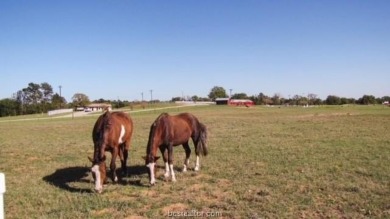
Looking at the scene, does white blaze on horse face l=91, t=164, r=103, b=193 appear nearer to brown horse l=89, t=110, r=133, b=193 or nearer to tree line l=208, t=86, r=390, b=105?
brown horse l=89, t=110, r=133, b=193

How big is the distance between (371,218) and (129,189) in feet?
Result: 18.9

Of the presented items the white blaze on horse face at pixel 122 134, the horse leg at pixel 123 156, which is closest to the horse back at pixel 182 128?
the white blaze on horse face at pixel 122 134

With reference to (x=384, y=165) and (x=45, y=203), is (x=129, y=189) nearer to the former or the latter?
(x=45, y=203)

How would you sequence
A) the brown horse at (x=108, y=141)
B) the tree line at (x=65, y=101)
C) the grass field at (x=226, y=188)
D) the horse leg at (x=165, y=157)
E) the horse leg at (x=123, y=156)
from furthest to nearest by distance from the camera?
the tree line at (x=65, y=101) → the horse leg at (x=123, y=156) → the horse leg at (x=165, y=157) → the brown horse at (x=108, y=141) → the grass field at (x=226, y=188)

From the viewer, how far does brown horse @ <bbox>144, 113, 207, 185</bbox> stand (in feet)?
33.8

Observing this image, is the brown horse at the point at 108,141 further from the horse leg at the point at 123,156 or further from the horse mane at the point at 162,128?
the horse mane at the point at 162,128

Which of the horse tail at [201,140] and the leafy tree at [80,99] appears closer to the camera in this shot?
the horse tail at [201,140]

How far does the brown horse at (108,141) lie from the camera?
9.83 m

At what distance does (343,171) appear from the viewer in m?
11.8

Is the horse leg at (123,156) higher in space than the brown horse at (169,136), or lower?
lower

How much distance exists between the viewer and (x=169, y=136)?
36.7 ft

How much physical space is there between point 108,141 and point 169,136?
1.73 meters

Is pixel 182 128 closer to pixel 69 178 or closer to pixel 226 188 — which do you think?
pixel 226 188

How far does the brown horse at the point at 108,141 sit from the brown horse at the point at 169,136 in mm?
1114
